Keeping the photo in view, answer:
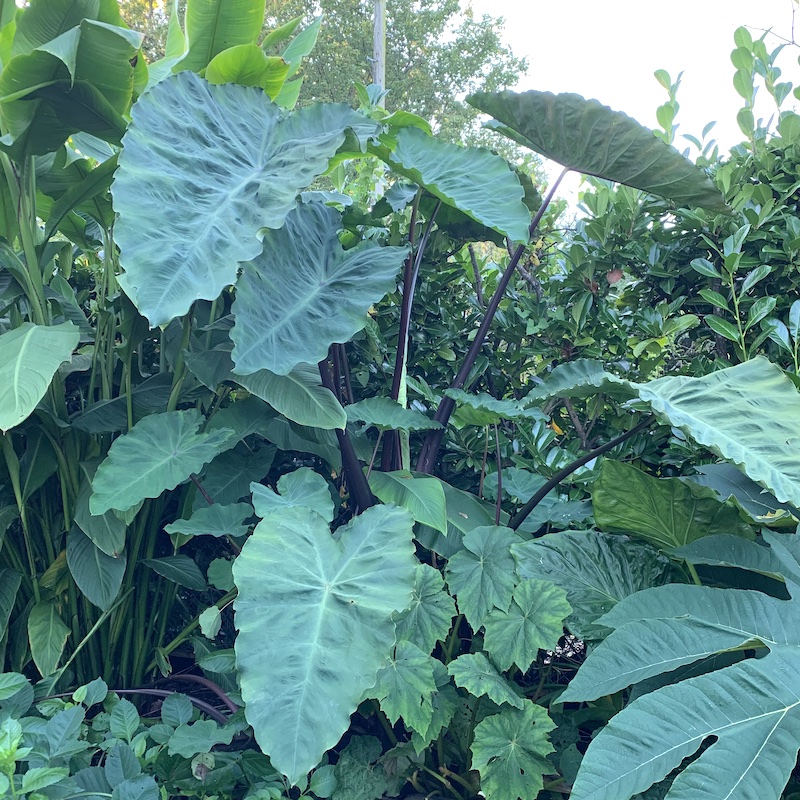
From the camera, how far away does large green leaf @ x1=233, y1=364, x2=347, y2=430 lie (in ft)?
4.01

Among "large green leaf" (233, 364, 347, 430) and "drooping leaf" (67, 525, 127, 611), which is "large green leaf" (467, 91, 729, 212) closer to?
"large green leaf" (233, 364, 347, 430)

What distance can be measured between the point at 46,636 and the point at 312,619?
0.84 m

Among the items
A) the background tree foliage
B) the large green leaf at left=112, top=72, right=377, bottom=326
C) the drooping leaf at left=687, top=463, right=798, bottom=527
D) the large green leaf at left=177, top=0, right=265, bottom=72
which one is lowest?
the drooping leaf at left=687, top=463, right=798, bottom=527

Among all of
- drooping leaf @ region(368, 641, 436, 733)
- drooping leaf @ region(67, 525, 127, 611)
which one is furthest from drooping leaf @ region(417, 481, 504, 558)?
drooping leaf @ region(67, 525, 127, 611)

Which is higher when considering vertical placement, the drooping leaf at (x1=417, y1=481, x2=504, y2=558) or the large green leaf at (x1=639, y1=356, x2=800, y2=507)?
the large green leaf at (x1=639, y1=356, x2=800, y2=507)

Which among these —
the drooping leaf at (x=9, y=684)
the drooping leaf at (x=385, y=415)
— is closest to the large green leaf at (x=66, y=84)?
the drooping leaf at (x=385, y=415)

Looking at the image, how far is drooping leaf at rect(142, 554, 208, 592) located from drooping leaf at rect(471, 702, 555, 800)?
29.0 inches

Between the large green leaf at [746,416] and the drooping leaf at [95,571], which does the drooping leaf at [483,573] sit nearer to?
the large green leaf at [746,416]

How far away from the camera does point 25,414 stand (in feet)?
3.41

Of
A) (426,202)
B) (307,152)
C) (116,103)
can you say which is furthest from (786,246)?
(116,103)

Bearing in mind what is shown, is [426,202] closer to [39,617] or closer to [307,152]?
[307,152]

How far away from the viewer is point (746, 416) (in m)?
0.98

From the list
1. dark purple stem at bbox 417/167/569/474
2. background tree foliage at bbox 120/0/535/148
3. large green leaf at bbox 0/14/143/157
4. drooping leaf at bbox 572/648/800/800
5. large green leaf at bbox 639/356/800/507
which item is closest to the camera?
drooping leaf at bbox 572/648/800/800

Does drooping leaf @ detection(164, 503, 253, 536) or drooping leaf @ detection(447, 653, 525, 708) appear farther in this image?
drooping leaf @ detection(164, 503, 253, 536)
